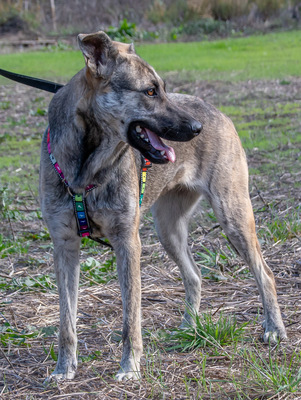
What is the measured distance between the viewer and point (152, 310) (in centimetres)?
480

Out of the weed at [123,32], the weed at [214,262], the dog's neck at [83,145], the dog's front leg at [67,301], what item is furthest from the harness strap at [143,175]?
the weed at [123,32]

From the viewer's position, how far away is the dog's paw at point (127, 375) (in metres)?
3.74

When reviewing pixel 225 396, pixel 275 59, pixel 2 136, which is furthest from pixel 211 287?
pixel 275 59

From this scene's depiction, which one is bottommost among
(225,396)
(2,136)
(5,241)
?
(2,136)

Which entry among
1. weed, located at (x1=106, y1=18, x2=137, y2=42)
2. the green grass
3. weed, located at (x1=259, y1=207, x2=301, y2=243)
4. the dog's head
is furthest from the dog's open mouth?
weed, located at (x1=106, y1=18, x2=137, y2=42)

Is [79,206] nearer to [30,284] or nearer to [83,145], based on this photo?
[83,145]

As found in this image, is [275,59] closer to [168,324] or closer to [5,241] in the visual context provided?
[5,241]

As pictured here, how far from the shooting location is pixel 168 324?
4.63 m

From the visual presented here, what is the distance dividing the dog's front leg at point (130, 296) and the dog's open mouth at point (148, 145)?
19.6 inches

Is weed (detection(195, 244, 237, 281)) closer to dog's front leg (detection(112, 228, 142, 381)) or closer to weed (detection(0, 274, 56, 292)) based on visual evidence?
weed (detection(0, 274, 56, 292))

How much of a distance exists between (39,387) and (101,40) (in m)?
2.08

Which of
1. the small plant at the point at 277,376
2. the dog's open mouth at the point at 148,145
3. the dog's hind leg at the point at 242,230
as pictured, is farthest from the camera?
the dog's hind leg at the point at 242,230

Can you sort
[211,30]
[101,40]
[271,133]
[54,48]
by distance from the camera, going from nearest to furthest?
1. [101,40]
2. [271,133]
3. [54,48]
4. [211,30]

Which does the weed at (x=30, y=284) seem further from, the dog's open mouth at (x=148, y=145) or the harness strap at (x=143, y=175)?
the dog's open mouth at (x=148, y=145)
